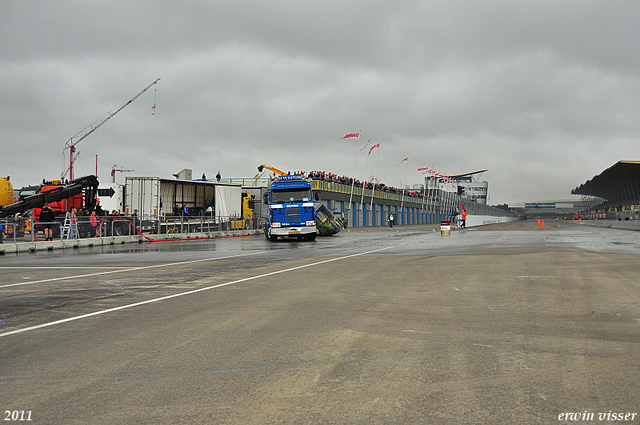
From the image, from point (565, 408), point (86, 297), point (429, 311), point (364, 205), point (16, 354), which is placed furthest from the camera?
point (364, 205)

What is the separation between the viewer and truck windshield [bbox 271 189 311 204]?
31170 millimetres

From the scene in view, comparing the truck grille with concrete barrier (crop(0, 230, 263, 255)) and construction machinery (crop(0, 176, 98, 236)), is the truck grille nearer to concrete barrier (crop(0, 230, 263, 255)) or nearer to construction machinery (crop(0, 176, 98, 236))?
concrete barrier (crop(0, 230, 263, 255))

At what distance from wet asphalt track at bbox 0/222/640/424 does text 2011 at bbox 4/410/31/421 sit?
0.06m

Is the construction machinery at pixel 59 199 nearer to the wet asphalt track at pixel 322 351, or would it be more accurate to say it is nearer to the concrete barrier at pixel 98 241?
the concrete barrier at pixel 98 241

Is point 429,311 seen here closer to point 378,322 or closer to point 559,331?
point 378,322

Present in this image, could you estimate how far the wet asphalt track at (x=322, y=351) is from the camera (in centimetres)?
398

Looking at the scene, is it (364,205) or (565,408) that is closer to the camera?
(565,408)

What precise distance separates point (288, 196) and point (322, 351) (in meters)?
25.8

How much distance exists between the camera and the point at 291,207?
31125mm

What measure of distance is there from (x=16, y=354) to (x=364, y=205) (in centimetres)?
6977

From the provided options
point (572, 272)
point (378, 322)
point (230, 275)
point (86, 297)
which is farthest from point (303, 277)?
point (572, 272)

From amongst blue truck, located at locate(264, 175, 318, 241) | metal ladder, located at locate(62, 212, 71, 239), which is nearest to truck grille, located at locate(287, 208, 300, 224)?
blue truck, located at locate(264, 175, 318, 241)

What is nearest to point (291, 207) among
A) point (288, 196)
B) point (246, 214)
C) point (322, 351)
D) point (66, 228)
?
point (288, 196)

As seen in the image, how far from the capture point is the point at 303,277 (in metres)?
12.3
